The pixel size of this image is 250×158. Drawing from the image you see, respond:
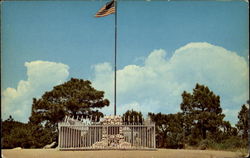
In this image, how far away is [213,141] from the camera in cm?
1611

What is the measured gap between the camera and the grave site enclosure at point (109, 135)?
40.9 feet

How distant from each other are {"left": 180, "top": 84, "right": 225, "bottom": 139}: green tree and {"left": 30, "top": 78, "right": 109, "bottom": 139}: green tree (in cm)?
472

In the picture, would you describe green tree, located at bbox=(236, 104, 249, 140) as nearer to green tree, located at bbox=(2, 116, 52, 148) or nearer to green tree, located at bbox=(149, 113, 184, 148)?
green tree, located at bbox=(149, 113, 184, 148)

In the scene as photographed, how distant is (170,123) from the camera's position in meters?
17.4

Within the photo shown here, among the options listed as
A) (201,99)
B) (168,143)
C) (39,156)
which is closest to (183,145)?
(168,143)

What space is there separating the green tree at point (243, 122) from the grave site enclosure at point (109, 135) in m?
6.12

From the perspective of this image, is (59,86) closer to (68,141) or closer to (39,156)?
(68,141)

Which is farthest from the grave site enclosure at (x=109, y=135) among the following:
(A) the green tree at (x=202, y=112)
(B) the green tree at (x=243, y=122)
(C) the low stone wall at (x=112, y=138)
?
(B) the green tree at (x=243, y=122)

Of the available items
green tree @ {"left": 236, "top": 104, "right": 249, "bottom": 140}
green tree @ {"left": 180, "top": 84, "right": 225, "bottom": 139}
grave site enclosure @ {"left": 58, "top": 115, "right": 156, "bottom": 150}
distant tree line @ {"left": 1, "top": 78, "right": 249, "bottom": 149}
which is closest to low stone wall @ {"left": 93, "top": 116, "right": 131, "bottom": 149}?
grave site enclosure @ {"left": 58, "top": 115, "right": 156, "bottom": 150}

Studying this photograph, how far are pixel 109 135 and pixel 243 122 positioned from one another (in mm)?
7608

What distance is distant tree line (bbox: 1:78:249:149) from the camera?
16656 millimetres

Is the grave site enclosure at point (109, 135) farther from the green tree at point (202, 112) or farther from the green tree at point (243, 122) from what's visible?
the green tree at point (243, 122)

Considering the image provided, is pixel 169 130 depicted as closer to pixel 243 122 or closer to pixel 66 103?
pixel 243 122

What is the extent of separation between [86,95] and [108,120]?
6.31 metres
